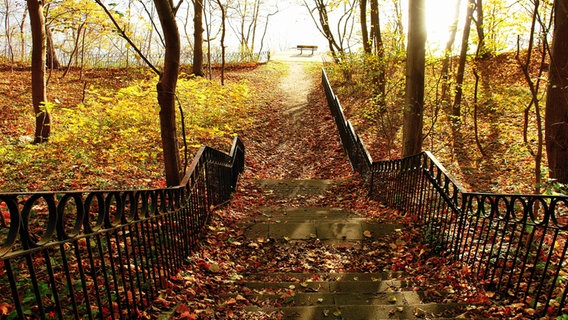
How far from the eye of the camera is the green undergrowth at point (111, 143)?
21.8 feet

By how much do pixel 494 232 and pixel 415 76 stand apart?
3.69 meters

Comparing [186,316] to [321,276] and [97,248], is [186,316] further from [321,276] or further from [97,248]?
[321,276]

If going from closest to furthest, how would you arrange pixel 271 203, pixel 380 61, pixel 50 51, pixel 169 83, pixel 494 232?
pixel 494 232
pixel 169 83
pixel 271 203
pixel 380 61
pixel 50 51

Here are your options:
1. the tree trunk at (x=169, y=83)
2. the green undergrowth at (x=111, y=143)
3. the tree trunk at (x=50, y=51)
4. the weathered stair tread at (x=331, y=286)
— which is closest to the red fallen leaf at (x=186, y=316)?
the weathered stair tread at (x=331, y=286)

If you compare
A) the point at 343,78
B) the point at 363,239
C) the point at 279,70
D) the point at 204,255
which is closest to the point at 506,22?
the point at 363,239

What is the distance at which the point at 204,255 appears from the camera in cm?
464

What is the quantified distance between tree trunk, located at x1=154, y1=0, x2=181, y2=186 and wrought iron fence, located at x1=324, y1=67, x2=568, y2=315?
3.62 m

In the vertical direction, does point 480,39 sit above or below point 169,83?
above

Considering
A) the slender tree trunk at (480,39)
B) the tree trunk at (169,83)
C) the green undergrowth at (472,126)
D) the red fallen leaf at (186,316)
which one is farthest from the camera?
the slender tree trunk at (480,39)

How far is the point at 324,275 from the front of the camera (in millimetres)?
4363

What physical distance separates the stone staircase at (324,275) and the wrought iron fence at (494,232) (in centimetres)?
70

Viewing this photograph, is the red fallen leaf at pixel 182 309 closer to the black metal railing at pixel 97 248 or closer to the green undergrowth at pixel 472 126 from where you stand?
the black metal railing at pixel 97 248

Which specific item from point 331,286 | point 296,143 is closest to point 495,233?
point 331,286

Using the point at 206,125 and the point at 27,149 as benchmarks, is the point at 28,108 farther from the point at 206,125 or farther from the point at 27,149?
the point at 206,125
